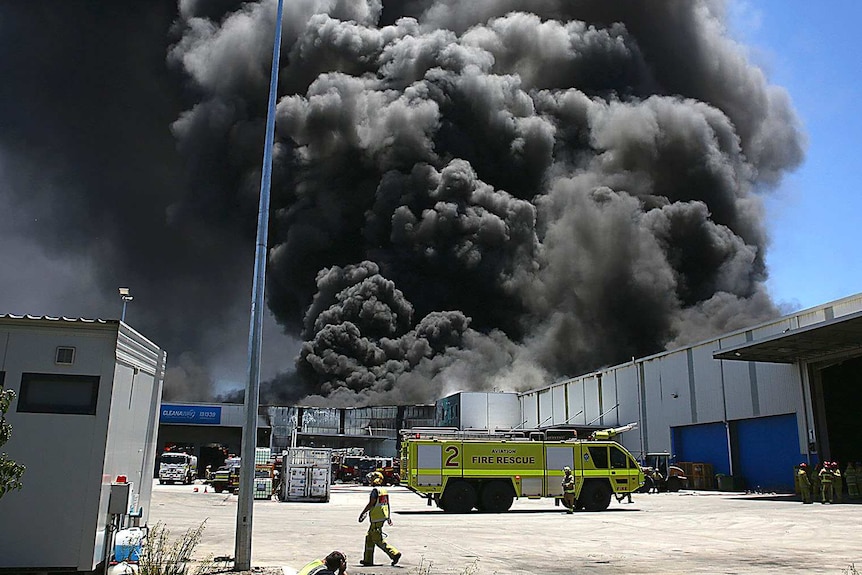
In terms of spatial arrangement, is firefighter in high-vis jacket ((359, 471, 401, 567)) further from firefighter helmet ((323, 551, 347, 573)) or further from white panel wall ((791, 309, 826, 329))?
white panel wall ((791, 309, 826, 329))

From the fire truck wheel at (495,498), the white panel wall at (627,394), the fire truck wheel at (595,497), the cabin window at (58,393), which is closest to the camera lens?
the cabin window at (58,393)

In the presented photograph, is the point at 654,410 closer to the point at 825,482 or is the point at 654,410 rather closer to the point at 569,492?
the point at 825,482

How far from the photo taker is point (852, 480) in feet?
86.9

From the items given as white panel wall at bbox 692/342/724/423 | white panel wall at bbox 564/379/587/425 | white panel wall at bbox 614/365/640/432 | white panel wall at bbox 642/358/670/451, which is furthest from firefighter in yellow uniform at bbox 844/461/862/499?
white panel wall at bbox 564/379/587/425

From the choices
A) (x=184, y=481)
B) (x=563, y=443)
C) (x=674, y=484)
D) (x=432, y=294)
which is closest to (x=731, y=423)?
(x=674, y=484)

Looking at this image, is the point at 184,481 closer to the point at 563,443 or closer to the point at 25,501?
the point at 563,443

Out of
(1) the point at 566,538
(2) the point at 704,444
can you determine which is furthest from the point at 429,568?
(2) the point at 704,444

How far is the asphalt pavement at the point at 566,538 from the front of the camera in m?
10.9

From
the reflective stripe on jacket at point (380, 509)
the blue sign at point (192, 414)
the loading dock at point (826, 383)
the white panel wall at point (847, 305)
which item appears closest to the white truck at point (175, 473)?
the blue sign at point (192, 414)

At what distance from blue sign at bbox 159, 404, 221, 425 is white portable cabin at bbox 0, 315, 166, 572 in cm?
5500

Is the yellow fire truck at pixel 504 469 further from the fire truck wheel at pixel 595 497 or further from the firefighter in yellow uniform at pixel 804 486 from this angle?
the firefighter in yellow uniform at pixel 804 486

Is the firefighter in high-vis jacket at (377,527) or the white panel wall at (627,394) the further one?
the white panel wall at (627,394)

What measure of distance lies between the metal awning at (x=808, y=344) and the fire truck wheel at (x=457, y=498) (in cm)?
1196

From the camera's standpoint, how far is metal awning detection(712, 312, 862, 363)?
79.6 feet
